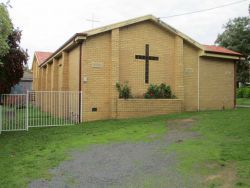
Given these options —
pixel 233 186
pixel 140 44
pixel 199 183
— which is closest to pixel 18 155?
pixel 199 183

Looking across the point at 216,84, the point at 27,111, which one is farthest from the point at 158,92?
the point at 27,111

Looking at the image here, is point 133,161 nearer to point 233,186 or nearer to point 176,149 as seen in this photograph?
point 176,149

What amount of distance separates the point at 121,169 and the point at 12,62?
11.3 m

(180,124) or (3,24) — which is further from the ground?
(3,24)

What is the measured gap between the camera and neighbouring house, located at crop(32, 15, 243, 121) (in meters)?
14.8

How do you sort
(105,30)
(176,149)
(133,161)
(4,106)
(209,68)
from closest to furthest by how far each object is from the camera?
(133,161) < (176,149) < (4,106) < (105,30) < (209,68)

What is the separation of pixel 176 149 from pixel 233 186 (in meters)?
2.77

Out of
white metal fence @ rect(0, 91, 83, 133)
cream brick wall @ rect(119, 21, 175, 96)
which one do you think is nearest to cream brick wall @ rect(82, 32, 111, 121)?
white metal fence @ rect(0, 91, 83, 133)

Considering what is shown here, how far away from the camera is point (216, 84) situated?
1862 cm

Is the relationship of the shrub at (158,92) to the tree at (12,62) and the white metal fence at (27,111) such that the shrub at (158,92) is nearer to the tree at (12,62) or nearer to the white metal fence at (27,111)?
the white metal fence at (27,111)

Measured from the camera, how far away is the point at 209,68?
60.4 feet

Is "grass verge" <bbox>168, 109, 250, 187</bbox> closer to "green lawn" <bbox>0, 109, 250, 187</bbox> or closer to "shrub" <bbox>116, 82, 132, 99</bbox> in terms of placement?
"green lawn" <bbox>0, 109, 250, 187</bbox>

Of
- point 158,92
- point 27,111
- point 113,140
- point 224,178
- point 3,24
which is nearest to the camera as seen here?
point 224,178

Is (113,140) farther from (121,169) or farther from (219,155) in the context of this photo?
(219,155)
